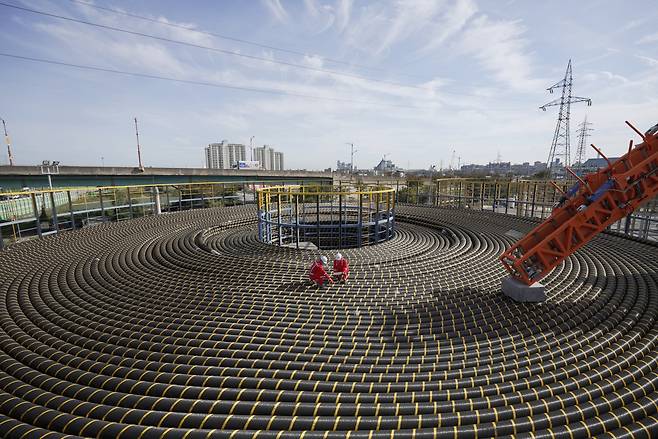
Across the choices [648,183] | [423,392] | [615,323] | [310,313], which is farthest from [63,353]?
[648,183]

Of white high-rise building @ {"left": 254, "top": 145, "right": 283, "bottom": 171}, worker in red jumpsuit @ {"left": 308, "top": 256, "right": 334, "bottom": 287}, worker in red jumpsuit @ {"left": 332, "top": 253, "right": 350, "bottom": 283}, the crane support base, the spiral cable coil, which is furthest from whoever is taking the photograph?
white high-rise building @ {"left": 254, "top": 145, "right": 283, "bottom": 171}

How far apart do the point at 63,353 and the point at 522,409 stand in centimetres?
701

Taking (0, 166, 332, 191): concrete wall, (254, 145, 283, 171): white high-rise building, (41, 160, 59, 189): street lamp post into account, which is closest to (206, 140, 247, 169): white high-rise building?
(254, 145, 283, 171): white high-rise building

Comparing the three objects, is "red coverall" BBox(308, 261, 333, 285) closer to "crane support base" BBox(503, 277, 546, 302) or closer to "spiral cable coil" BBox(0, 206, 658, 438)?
"spiral cable coil" BBox(0, 206, 658, 438)

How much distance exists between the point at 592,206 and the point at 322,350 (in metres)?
6.14

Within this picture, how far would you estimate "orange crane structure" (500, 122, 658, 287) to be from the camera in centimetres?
617

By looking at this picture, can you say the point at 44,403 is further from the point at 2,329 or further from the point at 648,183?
the point at 648,183

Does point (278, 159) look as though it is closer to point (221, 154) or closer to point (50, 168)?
point (221, 154)

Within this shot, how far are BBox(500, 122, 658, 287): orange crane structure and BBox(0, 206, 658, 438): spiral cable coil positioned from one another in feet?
3.16

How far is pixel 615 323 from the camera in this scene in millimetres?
5867

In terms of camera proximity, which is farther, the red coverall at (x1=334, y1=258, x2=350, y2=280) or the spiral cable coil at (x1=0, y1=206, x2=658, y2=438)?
the red coverall at (x1=334, y1=258, x2=350, y2=280)

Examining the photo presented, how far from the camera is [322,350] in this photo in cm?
Result: 523

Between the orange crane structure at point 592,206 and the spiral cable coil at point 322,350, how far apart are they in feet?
3.16

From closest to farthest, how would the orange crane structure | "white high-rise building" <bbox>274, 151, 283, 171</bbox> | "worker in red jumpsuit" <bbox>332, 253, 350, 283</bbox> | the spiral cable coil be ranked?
the spiral cable coil < the orange crane structure < "worker in red jumpsuit" <bbox>332, 253, 350, 283</bbox> < "white high-rise building" <bbox>274, 151, 283, 171</bbox>
